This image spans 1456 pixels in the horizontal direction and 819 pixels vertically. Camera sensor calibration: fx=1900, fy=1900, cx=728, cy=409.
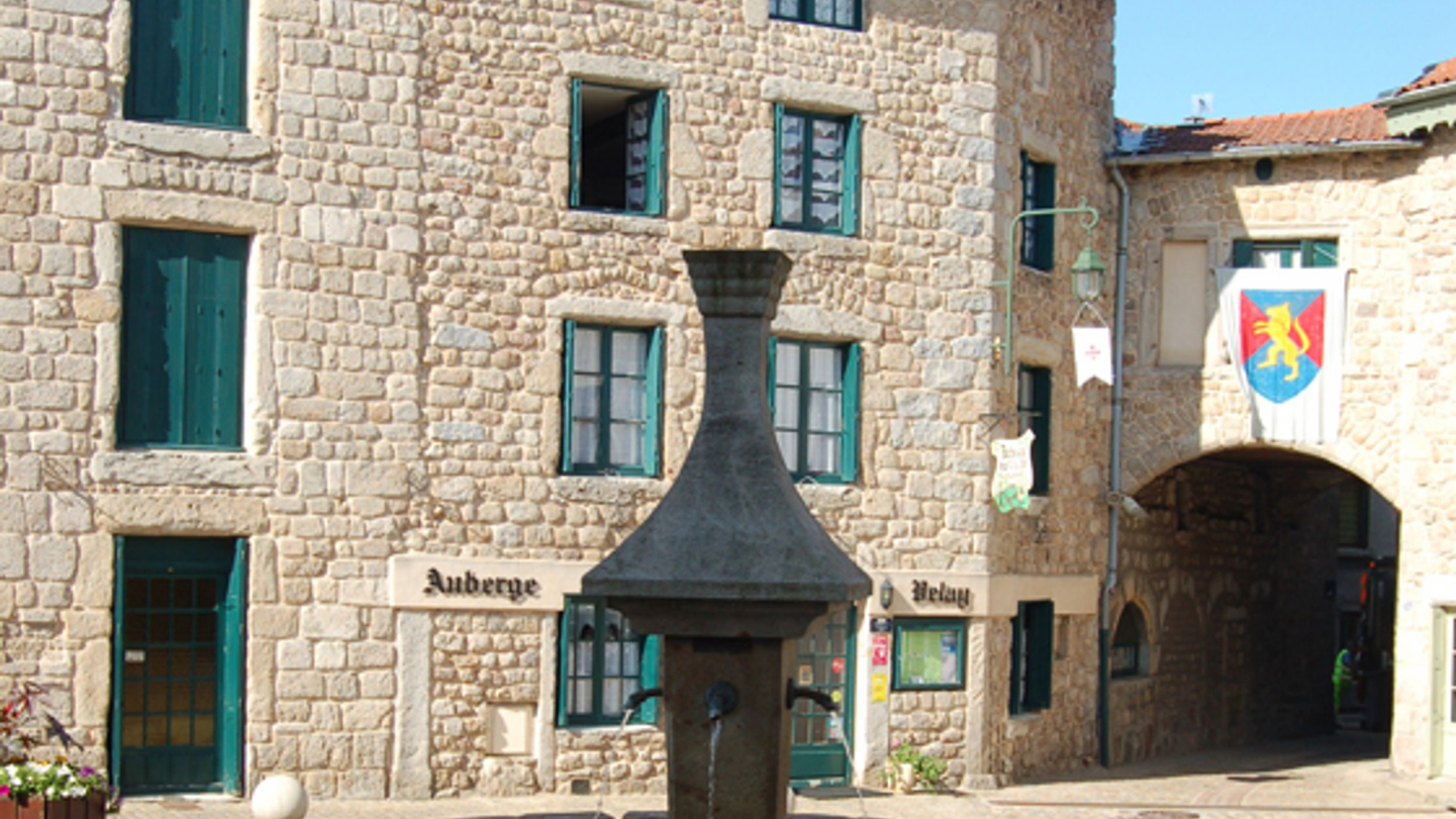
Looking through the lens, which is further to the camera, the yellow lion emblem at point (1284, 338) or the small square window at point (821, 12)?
the yellow lion emblem at point (1284, 338)

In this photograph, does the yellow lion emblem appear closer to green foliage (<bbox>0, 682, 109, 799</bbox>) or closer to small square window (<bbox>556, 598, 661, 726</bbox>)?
small square window (<bbox>556, 598, 661, 726</bbox>)

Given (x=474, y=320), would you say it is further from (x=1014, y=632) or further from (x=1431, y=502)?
(x=1431, y=502)

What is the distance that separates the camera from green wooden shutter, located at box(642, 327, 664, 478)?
15914mm

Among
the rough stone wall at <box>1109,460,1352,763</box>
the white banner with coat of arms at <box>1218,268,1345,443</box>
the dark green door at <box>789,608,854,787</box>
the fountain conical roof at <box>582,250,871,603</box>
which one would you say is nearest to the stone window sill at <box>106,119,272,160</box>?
the dark green door at <box>789,608,854,787</box>

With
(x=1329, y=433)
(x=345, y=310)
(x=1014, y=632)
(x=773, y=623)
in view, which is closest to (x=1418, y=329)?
(x=1329, y=433)

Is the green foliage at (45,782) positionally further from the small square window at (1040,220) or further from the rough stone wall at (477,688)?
the small square window at (1040,220)

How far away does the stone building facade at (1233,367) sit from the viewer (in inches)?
705

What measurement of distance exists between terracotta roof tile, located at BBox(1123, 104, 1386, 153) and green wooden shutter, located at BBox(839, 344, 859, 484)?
4.71 metres

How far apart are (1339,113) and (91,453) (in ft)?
41.0

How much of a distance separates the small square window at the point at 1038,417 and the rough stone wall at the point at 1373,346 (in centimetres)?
130

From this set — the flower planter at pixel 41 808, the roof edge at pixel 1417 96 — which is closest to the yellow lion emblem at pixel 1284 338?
the roof edge at pixel 1417 96

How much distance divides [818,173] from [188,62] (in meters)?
5.47

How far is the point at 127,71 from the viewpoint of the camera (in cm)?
1416

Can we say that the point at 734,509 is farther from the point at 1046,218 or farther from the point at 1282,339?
the point at 1282,339
